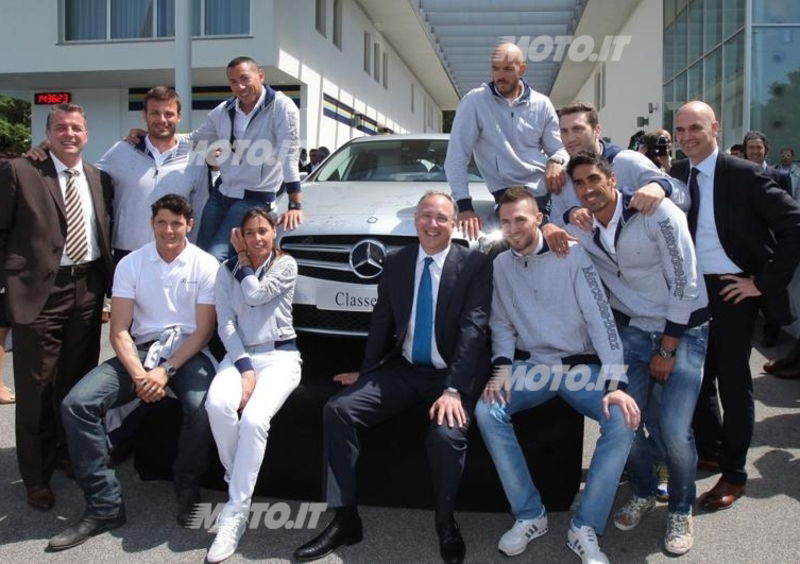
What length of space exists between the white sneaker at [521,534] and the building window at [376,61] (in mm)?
22344

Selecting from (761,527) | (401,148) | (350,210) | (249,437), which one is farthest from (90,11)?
(761,527)

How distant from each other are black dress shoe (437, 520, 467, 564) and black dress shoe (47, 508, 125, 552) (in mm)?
1495

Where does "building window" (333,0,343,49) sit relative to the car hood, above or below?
above

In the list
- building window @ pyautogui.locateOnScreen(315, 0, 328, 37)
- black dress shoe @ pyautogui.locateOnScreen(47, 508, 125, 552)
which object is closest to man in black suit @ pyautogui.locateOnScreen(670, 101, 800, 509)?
black dress shoe @ pyautogui.locateOnScreen(47, 508, 125, 552)

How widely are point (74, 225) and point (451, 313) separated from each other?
2.02 m

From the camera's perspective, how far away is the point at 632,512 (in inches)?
132

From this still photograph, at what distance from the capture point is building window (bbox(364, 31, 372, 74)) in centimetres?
2264

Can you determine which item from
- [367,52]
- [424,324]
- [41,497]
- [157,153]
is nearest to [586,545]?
[424,324]

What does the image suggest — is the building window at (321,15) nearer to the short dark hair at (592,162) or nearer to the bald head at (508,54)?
the bald head at (508,54)

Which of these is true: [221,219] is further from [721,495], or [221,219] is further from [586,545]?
[721,495]

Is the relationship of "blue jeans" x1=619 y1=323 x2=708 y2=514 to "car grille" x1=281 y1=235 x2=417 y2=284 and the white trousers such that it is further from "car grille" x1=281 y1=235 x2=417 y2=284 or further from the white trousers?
the white trousers

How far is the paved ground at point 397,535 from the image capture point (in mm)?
3068

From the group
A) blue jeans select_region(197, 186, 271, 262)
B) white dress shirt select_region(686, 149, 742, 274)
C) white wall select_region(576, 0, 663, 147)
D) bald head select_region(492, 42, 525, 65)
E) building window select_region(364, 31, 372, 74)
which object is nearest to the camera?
white dress shirt select_region(686, 149, 742, 274)

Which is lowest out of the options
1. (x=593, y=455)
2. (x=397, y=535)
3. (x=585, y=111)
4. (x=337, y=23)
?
(x=397, y=535)
